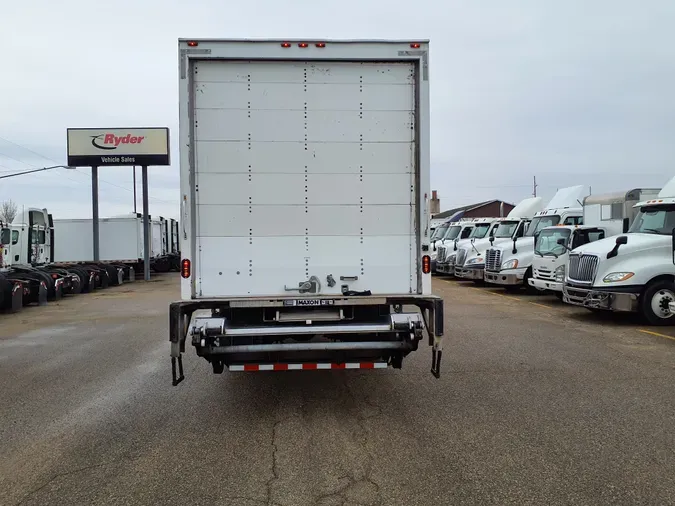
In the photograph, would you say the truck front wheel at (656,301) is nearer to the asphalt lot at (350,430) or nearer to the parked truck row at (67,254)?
the asphalt lot at (350,430)

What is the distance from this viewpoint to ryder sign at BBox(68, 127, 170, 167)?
30.8 metres

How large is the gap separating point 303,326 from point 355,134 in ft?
6.47

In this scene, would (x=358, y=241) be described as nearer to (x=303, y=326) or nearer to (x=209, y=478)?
(x=303, y=326)

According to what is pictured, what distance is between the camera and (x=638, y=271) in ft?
37.9

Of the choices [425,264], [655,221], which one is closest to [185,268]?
[425,264]

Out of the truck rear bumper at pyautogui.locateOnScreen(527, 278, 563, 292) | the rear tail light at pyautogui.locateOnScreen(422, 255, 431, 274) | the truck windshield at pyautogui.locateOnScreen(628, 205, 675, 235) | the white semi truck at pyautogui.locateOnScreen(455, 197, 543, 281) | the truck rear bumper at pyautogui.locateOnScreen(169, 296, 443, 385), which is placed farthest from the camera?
the white semi truck at pyautogui.locateOnScreen(455, 197, 543, 281)

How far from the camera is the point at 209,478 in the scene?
14.0ft

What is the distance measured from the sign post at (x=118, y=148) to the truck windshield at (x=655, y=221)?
78.6 feet

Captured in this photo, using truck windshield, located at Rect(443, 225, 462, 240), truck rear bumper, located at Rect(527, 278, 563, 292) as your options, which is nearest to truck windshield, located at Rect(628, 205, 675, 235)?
truck rear bumper, located at Rect(527, 278, 563, 292)

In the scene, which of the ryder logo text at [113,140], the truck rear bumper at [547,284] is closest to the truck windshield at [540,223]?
the truck rear bumper at [547,284]

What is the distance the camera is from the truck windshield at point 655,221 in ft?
39.7

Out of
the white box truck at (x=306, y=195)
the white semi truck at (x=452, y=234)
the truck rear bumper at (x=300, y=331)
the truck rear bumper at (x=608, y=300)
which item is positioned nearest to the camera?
the truck rear bumper at (x=300, y=331)

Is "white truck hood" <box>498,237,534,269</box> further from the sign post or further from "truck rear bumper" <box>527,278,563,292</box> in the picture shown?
the sign post

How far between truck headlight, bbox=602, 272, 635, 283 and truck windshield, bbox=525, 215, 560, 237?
8.06 m
